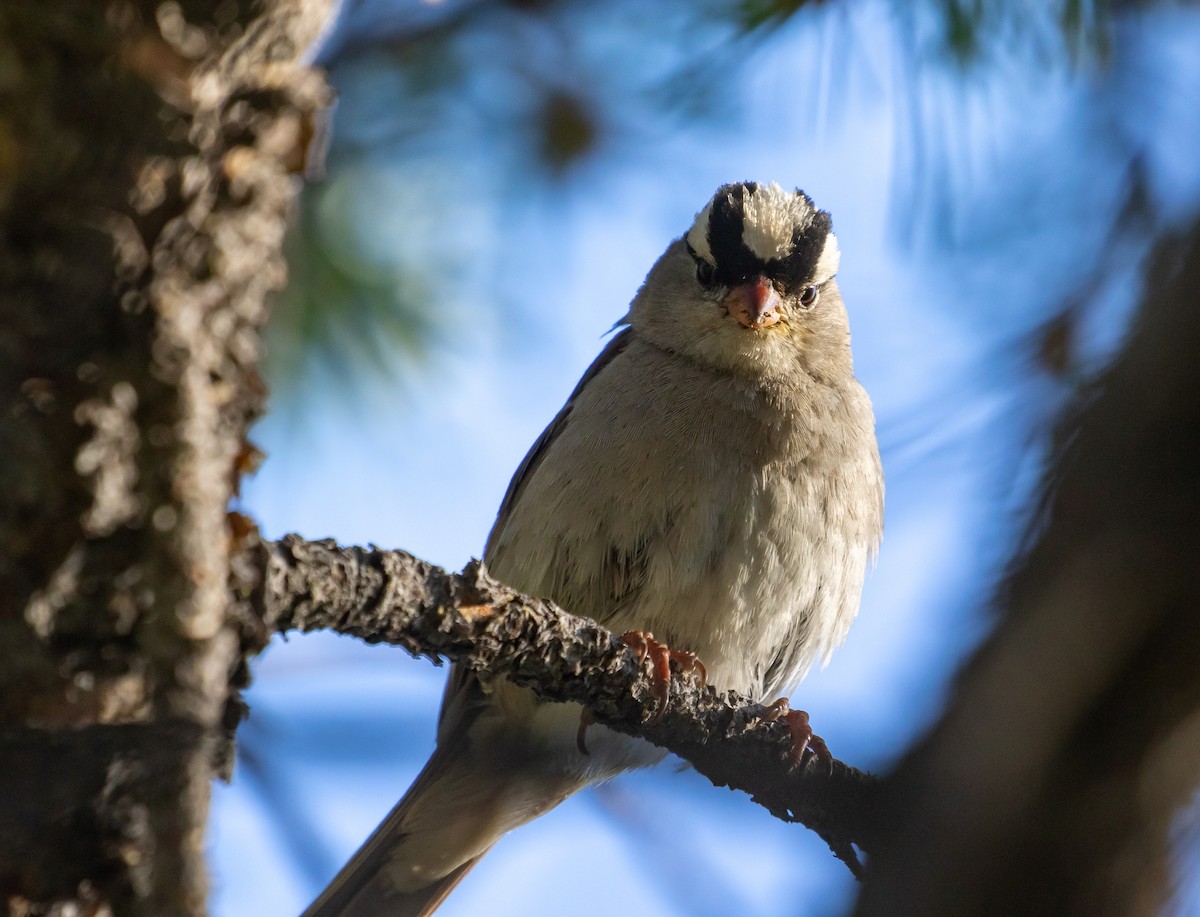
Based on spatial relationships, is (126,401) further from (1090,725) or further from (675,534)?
(675,534)

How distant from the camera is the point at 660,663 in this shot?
10.2 feet

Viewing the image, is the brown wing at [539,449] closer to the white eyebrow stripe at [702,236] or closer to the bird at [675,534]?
the bird at [675,534]

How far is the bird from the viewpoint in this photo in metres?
3.82

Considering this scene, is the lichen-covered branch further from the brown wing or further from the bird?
the brown wing

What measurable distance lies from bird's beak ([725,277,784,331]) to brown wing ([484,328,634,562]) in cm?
44

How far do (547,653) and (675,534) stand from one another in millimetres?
1336

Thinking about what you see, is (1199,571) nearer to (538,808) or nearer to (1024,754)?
(1024,754)

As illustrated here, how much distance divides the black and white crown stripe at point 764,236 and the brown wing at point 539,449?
46 cm

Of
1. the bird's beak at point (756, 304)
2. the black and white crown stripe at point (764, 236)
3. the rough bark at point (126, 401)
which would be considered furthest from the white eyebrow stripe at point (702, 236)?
the rough bark at point (126, 401)

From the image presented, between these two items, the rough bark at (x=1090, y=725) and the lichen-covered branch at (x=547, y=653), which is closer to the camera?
the rough bark at (x=1090, y=725)

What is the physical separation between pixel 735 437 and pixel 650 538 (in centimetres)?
46

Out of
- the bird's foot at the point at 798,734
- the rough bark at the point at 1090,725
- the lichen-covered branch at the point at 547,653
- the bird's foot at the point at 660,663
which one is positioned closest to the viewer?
the rough bark at the point at 1090,725

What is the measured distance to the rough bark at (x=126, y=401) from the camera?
1.16 m

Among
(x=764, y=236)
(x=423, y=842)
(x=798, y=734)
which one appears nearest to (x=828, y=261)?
(x=764, y=236)
